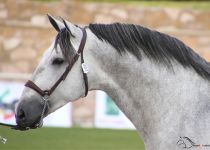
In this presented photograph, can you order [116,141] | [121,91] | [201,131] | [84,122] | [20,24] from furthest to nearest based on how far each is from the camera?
1. [20,24]
2. [84,122]
3. [116,141]
4. [121,91]
5. [201,131]

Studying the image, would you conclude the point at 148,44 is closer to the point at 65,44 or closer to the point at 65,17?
the point at 65,44

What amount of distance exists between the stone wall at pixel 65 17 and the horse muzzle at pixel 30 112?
14.4 m

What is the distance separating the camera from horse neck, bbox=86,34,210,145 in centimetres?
554

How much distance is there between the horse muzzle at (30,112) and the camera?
561 centimetres

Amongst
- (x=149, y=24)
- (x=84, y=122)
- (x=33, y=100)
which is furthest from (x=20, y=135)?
A: (x=33, y=100)

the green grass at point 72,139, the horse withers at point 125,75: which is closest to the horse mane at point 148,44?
the horse withers at point 125,75

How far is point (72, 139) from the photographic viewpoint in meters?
15.5

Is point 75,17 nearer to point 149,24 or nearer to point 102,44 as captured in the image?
point 149,24

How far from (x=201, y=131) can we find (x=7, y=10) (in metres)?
16.3

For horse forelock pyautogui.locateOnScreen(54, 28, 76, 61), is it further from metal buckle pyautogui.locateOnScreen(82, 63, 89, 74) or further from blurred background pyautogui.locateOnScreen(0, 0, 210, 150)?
blurred background pyautogui.locateOnScreen(0, 0, 210, 150)

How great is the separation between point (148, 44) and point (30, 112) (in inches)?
45.1

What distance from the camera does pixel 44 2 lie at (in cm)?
2125

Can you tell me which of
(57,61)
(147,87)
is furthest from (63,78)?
(147,87)

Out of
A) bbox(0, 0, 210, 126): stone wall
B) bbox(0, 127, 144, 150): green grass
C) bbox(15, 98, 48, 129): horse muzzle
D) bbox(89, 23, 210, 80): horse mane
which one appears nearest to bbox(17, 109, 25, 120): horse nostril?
bbox(15, 98, 48, 129): horse muzzle
